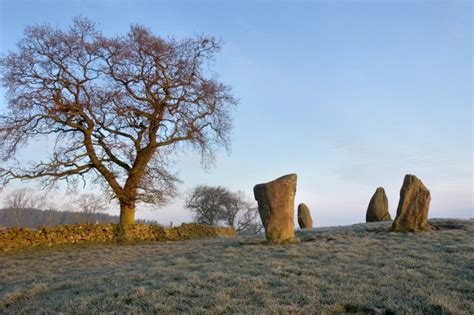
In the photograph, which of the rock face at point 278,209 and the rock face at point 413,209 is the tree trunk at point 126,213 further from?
the rock face at point 413,209

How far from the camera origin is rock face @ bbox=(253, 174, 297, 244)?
15.6 meters

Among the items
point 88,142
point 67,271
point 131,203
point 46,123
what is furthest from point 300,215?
point 67,271

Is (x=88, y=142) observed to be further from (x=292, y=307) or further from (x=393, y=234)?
(x=292, y=307)

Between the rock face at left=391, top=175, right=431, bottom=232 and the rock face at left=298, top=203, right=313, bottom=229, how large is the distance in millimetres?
15911

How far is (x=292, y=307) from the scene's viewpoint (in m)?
6.26

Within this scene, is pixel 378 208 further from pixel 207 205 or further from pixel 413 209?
pixel 207 205

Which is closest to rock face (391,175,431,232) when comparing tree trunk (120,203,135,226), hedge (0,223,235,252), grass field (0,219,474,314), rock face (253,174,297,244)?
grass field (0,219,474,314)

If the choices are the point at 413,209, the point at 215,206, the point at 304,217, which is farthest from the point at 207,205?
the point at 413,209

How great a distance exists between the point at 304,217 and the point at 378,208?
652 centimetres

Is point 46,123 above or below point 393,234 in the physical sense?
above

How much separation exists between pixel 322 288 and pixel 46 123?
A: 1903 cm

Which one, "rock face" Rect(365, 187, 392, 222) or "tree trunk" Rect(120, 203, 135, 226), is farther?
"rock face" Rect(365, 187, 392, 222)

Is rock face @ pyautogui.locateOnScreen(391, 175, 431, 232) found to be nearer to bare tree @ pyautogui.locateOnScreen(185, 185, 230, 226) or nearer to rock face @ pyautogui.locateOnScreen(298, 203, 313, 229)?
rock face @ pyautogui.locateOnScreen(298, 203, 313, 229)

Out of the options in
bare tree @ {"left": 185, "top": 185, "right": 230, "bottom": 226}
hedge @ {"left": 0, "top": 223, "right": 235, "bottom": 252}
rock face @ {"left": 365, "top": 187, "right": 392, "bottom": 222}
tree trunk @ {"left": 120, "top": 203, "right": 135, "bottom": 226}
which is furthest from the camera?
bare tree @ {"left": 185, "top": 185, "right": 230, "bottom": 226}
